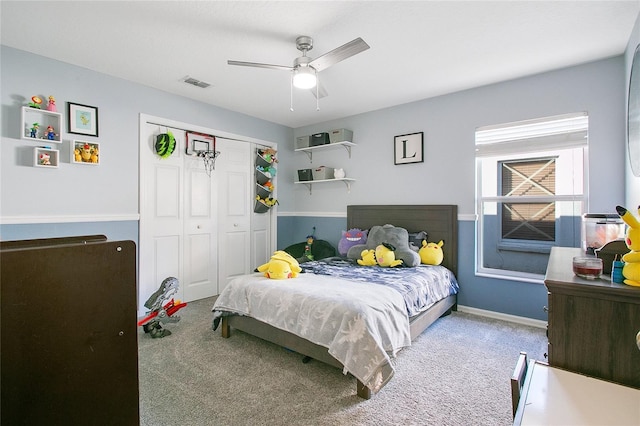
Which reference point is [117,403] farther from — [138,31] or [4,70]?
[4,70]

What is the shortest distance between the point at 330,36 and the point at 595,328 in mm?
2404

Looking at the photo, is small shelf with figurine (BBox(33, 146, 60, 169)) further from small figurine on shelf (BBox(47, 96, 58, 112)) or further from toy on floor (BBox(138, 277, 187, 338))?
toy on floor (BBox(138, 277, 187, 338))

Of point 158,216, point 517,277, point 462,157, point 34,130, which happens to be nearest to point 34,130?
point 34,130

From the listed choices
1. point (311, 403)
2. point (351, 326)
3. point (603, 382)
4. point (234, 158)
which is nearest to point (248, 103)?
point (234, 158)

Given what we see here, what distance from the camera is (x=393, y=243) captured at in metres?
3.45

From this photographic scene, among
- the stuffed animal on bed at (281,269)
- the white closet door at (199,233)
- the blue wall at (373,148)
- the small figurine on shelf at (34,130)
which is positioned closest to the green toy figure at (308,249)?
the blue wall at (373,148)

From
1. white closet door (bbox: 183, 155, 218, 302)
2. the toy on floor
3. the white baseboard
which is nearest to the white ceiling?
white closet door (bbox: 183, 155, 218, 302)

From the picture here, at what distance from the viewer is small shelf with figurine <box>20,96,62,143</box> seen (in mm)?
2631

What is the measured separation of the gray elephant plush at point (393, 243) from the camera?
331 cm

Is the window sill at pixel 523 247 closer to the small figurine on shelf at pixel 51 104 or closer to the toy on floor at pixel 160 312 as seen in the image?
the toy on floor at pixel 160 312

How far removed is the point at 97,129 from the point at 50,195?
0.77 meters

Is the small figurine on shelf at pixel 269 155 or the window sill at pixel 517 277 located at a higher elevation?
the small figurine on shelf at pixel 269 155

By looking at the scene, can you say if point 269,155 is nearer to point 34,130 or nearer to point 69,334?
point 34,130

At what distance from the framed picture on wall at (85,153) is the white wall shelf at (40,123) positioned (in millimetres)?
144
